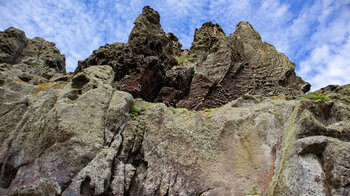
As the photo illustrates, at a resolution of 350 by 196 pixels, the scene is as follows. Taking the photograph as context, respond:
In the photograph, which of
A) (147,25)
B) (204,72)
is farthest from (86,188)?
(147,25)

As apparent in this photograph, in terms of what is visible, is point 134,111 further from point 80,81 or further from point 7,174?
point 7,174

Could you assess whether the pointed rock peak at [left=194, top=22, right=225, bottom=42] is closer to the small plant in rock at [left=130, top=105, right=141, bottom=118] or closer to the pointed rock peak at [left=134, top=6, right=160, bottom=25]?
the pointed rock peak at [left=134, top=6, right=160, bottom=25]

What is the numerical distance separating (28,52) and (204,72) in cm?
4246

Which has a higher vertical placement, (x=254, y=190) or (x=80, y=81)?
(x=80, y=81)

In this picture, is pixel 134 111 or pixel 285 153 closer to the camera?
pixel 285 153

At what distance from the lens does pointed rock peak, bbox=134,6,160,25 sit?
31434 millimetres

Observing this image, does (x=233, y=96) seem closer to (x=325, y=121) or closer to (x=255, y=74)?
(x=255, y=74)

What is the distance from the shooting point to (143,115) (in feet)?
45.3

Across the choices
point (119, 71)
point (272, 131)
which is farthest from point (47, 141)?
point (119, 71)

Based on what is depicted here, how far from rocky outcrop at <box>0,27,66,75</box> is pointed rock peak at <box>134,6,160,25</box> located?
2286 cm

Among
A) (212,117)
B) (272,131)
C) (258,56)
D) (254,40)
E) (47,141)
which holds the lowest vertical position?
(47,141)

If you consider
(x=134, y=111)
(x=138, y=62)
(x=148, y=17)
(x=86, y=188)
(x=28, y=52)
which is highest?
(x=28, y=52)

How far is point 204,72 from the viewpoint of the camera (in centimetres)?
2312

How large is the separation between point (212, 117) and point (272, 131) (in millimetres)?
3450
